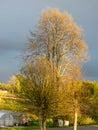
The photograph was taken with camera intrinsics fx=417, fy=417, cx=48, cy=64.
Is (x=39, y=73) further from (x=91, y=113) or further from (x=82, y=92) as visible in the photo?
(x=91, y=113)

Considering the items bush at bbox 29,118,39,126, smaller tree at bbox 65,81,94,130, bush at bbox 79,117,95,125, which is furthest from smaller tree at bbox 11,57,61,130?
bush at bbox 79,117,95,125

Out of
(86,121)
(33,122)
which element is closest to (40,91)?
(33,122)

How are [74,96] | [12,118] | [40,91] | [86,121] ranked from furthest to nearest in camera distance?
[86,121]
[12,118]
[74,96]
[40,91]

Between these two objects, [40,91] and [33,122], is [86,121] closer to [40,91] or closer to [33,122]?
[33,122]

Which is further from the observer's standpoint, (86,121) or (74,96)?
(86,121)

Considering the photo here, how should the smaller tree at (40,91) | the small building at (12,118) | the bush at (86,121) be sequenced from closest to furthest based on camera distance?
the smaller tree at (40,91) < the small building at (12,118) < the bush at (86,121)

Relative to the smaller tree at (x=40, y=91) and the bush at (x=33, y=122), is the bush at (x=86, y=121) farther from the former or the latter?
the smaller tree at (x=40, y=91)

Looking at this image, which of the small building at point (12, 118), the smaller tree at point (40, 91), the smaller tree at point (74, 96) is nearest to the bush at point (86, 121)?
the small building at point (12, 118)

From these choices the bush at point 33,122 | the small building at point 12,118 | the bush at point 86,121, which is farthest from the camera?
the bush at point 86,121

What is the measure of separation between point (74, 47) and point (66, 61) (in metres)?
2.39

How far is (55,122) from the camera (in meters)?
73.9

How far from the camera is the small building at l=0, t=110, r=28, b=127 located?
245ft

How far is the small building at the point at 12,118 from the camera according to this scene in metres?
74.6

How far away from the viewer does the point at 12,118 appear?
75.6m
